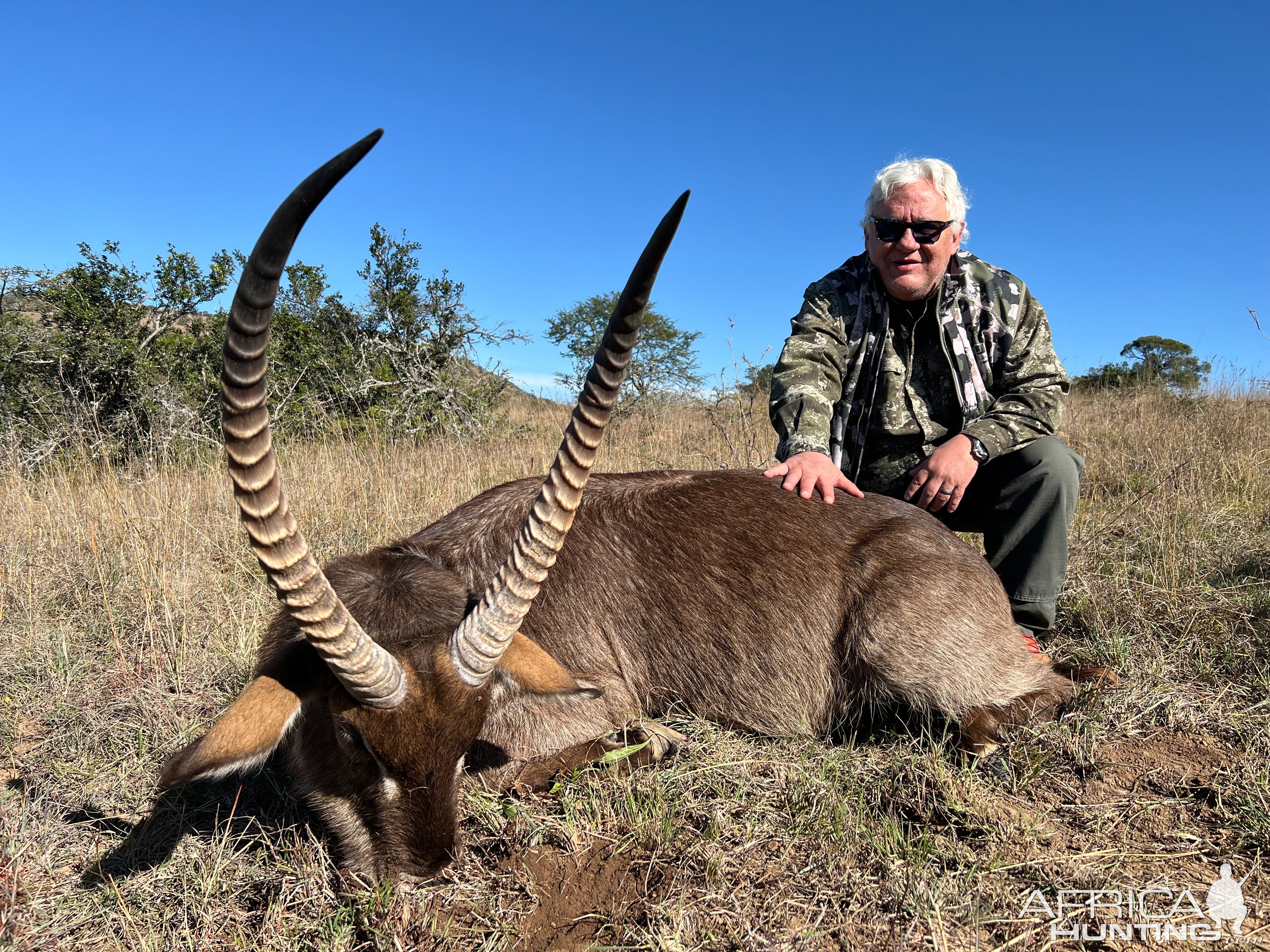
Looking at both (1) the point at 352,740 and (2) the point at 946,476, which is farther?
(2) the point at 946,476

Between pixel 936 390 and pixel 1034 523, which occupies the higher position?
pixel 936 390

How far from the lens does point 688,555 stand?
3.05 meters

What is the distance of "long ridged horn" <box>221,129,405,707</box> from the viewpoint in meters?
1.49

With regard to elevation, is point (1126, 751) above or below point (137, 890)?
above

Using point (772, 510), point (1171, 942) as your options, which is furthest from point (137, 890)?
point (1171, 942)

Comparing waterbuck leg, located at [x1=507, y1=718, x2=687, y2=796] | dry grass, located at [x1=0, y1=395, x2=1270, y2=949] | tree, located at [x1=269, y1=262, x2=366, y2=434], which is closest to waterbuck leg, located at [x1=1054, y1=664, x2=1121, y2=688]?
dry grass, located at [x1=0, y1=395, x2=1270, y2=949]

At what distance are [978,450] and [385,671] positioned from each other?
9.74 ft

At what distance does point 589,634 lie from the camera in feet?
9.80

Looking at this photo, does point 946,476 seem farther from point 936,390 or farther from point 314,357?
point 314,357

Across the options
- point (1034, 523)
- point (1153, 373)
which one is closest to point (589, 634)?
point (1034, 523)

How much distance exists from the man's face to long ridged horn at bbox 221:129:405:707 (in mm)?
2974

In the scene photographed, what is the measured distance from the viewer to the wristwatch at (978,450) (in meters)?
3.61

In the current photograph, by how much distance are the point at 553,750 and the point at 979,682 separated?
1.68 m

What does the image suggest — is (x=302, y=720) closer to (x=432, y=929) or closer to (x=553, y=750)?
(x=432, y=929)
